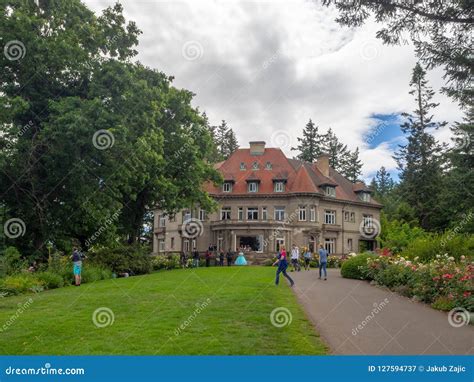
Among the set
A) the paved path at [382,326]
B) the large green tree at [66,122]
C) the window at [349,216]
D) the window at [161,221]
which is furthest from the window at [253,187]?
the paved path at [382,326]

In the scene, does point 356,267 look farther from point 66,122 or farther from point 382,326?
point 66,122

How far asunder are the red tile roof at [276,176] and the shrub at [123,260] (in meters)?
23.1

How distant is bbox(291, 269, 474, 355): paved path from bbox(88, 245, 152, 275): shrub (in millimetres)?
14430

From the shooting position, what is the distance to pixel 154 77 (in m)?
29.1

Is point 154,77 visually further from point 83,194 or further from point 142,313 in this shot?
point 142,313

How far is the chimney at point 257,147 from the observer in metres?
56.2

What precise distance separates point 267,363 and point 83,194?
17.2 meters

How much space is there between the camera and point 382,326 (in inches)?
389

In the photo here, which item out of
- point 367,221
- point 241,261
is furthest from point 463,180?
point 367,221

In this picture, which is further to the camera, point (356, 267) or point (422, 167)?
point (422, 167)

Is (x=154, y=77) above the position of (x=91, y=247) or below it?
above

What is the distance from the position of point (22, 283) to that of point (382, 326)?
13.6 m

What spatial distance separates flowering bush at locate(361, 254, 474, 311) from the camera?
12398mm

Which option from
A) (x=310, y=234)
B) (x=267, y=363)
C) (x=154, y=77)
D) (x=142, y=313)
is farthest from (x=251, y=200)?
(x=267, y=363)
